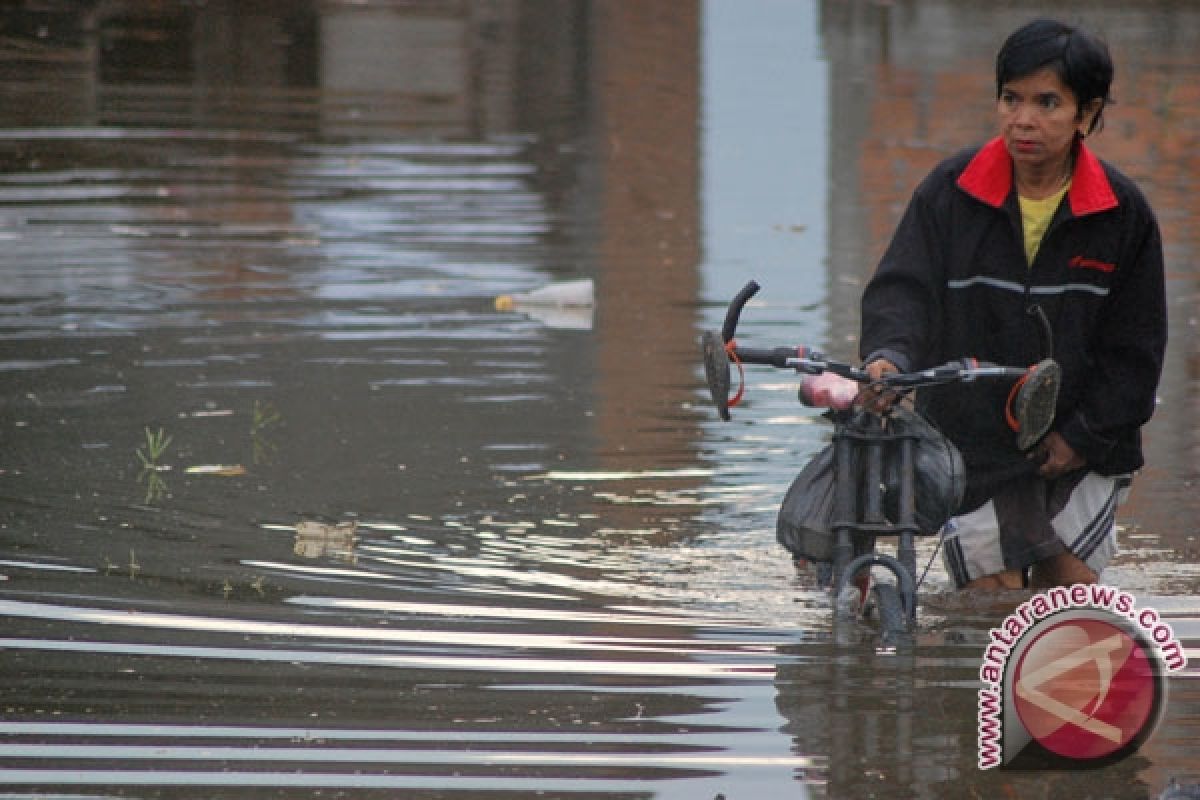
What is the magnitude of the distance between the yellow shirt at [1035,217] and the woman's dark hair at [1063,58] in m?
0.26

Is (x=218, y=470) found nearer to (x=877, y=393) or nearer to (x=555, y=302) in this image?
(x=877, y=393)

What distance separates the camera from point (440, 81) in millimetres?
23516

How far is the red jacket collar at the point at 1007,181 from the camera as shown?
6.36 meters

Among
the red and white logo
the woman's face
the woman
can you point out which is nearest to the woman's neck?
the woman

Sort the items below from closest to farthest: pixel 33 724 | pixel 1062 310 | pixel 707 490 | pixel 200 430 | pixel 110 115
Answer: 1. pixel 33 724
2. pixel 1062 310
3. pixel 707 490
4. pixel 200 430
5. pixel 110 115

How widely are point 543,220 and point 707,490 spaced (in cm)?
729

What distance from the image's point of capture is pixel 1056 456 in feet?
21.4

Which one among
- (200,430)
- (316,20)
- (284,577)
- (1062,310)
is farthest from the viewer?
(316,20)

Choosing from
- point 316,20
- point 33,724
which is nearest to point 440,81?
Answer: point 316,20

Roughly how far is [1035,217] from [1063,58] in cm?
46

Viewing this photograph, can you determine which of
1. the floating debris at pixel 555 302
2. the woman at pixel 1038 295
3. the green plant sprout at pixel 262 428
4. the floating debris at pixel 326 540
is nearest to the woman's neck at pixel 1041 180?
the woman at pixel 1038 295

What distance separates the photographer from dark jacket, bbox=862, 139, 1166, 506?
641 centimetres

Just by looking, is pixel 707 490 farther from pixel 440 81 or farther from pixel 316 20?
pixel 316 20

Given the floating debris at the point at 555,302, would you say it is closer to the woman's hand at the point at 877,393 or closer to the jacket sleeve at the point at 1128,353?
the jacket sleeve at the point at 1128,353
